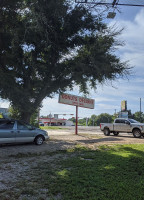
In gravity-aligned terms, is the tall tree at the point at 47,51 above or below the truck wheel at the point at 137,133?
above

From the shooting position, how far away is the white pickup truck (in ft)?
61.6

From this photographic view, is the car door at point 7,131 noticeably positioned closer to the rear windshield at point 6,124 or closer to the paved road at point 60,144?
the rear windshield at point 6,124

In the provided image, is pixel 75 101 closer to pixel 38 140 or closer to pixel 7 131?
pixel 38 140

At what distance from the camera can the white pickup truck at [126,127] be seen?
18.8m

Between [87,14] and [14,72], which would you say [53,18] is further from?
[14,72]

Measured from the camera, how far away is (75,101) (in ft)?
68.5

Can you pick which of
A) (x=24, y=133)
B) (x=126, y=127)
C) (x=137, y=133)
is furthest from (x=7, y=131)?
(x=137, y=133)

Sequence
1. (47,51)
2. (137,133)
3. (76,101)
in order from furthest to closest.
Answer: (76,101) → (137,133) → (47,51)

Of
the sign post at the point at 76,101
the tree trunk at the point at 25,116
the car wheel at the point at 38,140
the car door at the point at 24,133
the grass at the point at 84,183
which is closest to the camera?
the grass at the point at 84,183

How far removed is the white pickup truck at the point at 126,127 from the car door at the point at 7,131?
12.8m

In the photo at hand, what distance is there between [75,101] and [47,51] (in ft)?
27.4

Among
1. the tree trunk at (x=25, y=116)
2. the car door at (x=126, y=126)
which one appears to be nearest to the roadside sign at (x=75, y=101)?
the car door at (x=126, y=126)

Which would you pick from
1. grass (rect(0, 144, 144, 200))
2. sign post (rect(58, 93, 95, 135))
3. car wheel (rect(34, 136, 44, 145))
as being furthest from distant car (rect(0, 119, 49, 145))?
sign post (rect(58, 93, 95, 135))

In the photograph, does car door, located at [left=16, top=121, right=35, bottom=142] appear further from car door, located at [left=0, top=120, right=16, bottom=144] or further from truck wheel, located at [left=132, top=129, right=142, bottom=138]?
truck wheel, located at [left=132, top=129, right=142, bottom=138]
